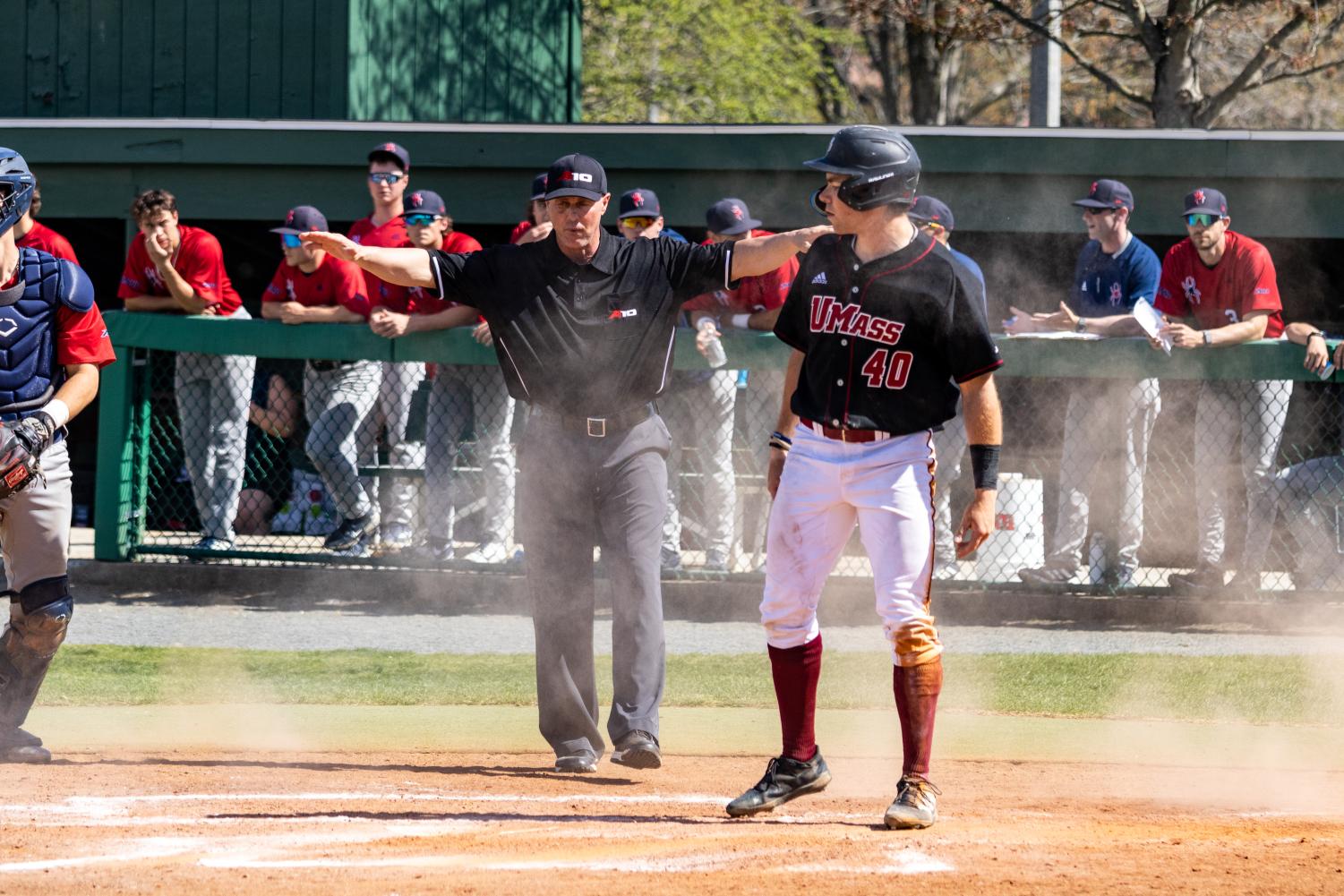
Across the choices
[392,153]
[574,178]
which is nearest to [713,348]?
[392,153]

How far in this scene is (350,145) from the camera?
11.6 m

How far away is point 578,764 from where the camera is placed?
17.5 feet

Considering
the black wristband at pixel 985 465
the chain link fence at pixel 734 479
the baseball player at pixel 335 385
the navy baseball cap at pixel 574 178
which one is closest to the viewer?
the black wristband at pixel 985 465

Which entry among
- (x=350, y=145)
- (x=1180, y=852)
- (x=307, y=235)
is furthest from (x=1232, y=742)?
(x=350, y=145)

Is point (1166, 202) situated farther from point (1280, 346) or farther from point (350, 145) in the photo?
point (350, 145)

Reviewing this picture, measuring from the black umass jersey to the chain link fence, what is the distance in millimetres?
3821

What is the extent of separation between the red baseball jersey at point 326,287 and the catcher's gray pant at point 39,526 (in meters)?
3.63

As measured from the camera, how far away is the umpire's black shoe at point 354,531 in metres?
9.02

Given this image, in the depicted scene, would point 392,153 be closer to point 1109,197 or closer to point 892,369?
point 1109,197

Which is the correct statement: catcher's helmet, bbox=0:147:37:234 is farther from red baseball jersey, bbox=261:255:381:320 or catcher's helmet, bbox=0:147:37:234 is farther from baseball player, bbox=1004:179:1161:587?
baseball player, bbox=1004:179:1161:587

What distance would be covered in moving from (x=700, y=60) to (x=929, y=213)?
19844 mm

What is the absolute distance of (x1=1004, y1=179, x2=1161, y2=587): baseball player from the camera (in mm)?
8273

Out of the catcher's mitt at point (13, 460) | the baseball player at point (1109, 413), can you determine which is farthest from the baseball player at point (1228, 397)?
the catcher's mitt at point (13, 460)

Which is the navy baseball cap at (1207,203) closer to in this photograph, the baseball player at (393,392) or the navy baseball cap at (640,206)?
the navy baseball cap at (640,206)
